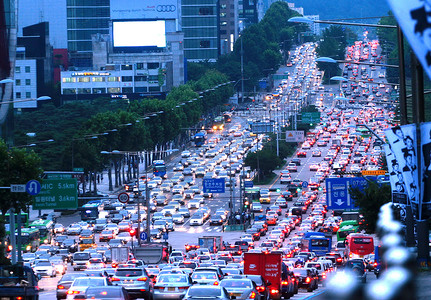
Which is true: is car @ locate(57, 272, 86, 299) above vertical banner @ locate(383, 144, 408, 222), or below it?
below

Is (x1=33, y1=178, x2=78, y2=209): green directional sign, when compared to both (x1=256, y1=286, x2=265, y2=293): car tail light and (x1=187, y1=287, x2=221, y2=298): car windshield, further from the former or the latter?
(x1=187, y1=287, x2=221, y2=298): car windshield

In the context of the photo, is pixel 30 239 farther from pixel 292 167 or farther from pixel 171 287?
pixel 292 167

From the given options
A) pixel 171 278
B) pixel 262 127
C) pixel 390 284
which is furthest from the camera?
pixel 262 127

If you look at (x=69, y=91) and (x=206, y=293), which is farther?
(x=69, y=91)

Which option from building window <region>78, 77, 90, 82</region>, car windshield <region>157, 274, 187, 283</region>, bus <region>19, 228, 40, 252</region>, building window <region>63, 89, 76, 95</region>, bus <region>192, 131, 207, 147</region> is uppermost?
building window <region>78, 77, 90, 82</region>

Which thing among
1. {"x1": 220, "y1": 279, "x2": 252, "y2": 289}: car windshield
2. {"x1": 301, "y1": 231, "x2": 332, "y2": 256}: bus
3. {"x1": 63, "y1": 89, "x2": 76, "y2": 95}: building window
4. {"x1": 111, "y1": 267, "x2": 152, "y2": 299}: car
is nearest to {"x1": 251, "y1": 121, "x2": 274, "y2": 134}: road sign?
{"x1": 63, "y1": 89, "x2": 76, "y2": 95}: building window

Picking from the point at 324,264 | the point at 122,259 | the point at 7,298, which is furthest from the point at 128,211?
the point at 7,298

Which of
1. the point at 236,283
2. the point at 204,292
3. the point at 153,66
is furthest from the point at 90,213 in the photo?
the point at 153,66
